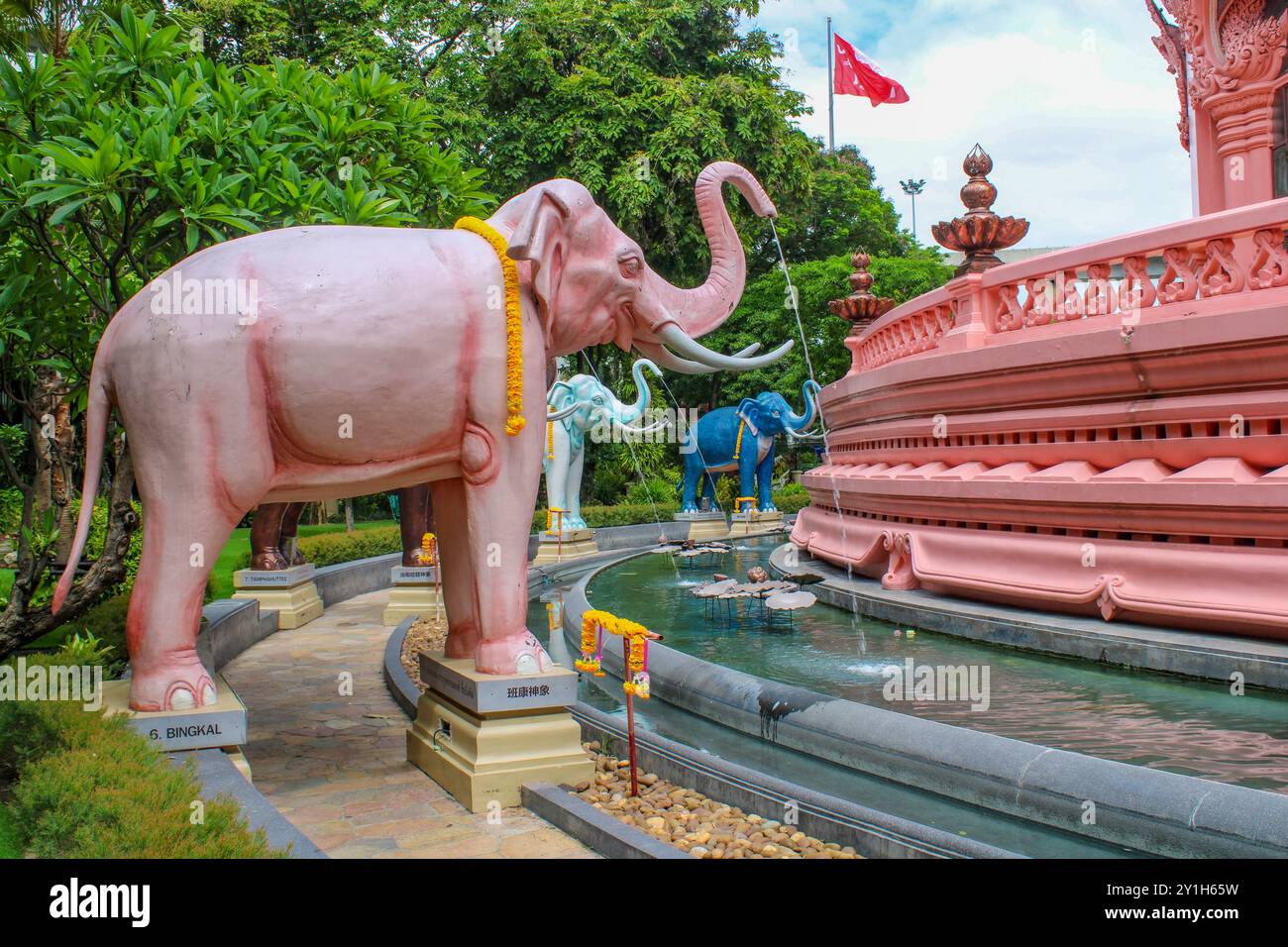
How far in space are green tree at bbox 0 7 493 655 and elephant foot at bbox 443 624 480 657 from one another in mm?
2372

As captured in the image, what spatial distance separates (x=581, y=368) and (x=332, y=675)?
74.4 feet

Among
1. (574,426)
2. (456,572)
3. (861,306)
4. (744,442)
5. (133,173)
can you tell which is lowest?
(456,572)

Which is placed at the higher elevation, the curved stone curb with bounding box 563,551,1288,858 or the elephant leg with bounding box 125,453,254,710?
the elephant leg with bounding box 125,453,254,710

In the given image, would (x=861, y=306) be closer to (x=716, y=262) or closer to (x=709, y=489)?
(x=716, y=262)

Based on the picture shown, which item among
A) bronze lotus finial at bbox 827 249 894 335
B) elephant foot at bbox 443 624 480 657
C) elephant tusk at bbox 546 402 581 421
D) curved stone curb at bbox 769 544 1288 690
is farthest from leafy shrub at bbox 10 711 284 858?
elephant tusk at bbox 546 402 581 421

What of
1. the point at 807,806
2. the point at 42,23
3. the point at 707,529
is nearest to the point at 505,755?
the point at 807,806

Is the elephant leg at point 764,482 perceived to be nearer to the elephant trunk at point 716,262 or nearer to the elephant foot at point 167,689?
the elephant trunk at point 716,262

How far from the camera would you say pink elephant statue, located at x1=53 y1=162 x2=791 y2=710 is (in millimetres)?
5039

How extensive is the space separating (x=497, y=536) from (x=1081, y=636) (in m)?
4.81

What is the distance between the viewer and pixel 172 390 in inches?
196

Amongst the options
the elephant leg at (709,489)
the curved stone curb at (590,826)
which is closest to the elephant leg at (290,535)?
the curved stone curb at (590,826)

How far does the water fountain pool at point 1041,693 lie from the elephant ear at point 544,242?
3.47 meters

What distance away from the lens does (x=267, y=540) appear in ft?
41.2

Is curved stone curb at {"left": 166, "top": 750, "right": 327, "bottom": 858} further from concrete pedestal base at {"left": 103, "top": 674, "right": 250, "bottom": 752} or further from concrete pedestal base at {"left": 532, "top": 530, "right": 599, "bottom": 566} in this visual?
concrete pedestal base at {"left": 532, "top": 530, "right": 599, "bottom": 566}
